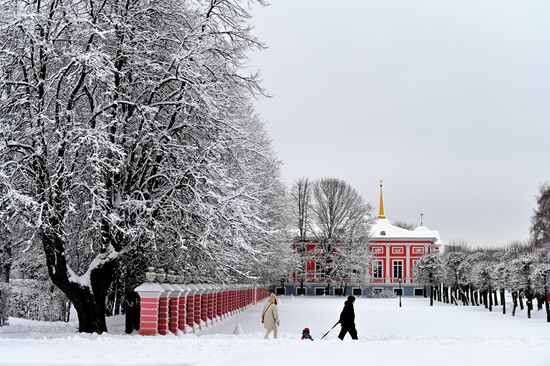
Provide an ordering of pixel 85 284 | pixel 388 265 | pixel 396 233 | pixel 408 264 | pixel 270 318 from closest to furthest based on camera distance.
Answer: pixel 270 318, pixel 85 284, pixel 408 264, pixel 388 265, pixel 396 233

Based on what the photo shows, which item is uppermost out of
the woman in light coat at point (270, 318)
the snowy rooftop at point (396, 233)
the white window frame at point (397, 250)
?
the snowy rooftop at point (396, 233)

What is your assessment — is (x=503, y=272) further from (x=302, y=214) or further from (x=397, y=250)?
(x=397, y=250)

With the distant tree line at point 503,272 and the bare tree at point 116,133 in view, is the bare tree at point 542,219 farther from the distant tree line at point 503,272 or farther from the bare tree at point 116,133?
the bare tree at point 116,133

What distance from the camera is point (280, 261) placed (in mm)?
51312

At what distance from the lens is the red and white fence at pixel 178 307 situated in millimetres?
17825

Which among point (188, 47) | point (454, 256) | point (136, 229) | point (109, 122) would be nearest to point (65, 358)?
point (136, 229)

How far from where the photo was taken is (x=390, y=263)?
98.6 meters

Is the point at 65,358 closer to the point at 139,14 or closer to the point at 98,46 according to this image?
the point at 98,46

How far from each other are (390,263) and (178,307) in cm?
8086

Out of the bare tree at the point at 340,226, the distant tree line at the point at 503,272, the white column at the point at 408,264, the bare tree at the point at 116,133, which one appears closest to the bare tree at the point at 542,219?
the distant tree line at the point at 503,272

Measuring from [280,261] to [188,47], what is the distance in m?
33.5

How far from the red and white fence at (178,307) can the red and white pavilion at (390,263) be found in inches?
2426

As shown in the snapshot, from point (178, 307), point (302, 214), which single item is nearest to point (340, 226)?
point (302, 214)

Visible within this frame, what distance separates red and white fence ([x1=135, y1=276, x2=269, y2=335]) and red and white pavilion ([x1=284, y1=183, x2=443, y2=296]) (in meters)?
61.6
